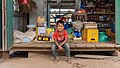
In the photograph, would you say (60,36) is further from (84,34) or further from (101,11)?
(101,11)

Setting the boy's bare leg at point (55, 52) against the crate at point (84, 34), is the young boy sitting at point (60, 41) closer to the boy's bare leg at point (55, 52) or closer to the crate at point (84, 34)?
the boy's bare leg at point (55, 52)

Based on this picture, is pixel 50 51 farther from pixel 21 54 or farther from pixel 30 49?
pixel 21 54

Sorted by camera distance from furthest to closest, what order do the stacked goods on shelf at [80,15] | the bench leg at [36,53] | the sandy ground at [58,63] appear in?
1. the stacked goods on shelf at [80,15]
2. the bench leg at [36,53]
3. the sandy ground at [58,63]

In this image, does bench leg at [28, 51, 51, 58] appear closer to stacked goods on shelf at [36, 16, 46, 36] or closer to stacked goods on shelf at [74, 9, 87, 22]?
stacked goods on shelf at [36, 16, 46, 36]

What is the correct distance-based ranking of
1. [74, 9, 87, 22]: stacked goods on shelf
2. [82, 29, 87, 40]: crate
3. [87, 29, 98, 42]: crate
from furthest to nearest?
1. [74, 9, 87, 22]: stacked goods on shelf
2. [82, 29, 87, 40]: crate
3. [87, 29, 98, 42]: crate

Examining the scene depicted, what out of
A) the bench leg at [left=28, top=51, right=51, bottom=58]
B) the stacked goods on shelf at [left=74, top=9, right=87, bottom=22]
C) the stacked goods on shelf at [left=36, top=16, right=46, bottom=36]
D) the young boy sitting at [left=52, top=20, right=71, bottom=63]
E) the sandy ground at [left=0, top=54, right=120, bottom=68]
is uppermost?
the stacked goods on shelf at [left=74, top=9, right=87, bottom=22]

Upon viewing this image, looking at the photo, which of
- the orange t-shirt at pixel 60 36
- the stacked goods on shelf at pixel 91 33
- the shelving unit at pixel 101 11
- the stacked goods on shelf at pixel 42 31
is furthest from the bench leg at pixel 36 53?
the shelving unit at pixel 101 11

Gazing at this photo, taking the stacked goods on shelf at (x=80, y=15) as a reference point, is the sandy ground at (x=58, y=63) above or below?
below

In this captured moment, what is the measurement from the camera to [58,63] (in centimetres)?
511

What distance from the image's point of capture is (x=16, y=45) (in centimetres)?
566

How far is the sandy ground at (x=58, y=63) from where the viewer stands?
4.84 meters

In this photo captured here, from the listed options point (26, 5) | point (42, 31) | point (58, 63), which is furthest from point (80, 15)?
point (58, 63)

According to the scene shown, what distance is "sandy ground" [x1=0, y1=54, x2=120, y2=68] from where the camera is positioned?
4840 millimetres

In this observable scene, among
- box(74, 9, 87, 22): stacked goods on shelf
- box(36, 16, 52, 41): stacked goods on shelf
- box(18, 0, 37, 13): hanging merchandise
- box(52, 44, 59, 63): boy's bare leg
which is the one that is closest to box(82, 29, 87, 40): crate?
box(74, 9, 87, 22): stacked goods on shelf
